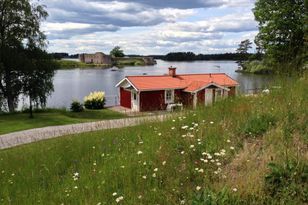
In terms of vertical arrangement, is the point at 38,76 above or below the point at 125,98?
above

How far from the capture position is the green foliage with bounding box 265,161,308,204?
389 cm

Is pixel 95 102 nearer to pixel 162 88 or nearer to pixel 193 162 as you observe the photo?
pixel 162 88

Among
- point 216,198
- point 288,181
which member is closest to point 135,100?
point 288,181

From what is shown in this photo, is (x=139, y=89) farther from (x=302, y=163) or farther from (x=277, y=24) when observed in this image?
(x=302, y=163)

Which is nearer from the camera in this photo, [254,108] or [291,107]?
[291,107]

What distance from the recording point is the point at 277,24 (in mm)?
36969

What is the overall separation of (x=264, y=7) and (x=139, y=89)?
15.0 m

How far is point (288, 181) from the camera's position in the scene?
4074 millimetres

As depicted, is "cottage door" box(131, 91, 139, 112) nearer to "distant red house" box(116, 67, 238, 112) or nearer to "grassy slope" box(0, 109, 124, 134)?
"distant red house" box(116, 67, 238, 112)

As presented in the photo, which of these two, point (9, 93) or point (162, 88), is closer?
point (9, 93)

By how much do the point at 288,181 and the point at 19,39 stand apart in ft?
117

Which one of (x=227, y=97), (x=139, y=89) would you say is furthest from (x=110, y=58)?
(x=227, y=97)

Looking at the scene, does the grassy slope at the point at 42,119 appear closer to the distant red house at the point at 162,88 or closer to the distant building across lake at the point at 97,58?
the distant red house at the point at 162,88

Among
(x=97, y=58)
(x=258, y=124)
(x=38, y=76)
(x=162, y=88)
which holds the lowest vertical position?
(x=162, y=88)
